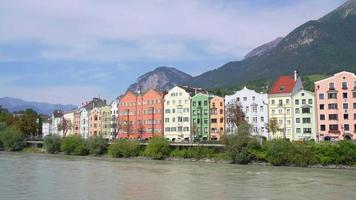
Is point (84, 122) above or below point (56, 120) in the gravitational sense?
below

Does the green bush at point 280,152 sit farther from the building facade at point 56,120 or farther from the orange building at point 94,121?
the building facade at point 56,120

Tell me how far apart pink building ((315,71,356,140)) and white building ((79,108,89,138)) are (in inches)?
3055

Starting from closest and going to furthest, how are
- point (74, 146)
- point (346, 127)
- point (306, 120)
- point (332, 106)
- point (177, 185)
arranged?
1. point (177, 185)
2. point (346, 127)
3. point (332, 106)
4. point (306, 120)
5. point (74, 146)

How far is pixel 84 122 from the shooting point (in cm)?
14850

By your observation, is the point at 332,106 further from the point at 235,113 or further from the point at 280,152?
the point at 280,152

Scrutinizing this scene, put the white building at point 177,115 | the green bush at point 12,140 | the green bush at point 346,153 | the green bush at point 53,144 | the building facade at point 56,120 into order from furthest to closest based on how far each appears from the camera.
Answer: the building facade at point 56,120 → the green bush at point 12,140 → the green bush at point 53,144 → the white building at point 177,115 → the green bush at point 346,153

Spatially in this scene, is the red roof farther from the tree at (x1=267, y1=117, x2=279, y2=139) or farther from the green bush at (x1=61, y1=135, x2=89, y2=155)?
the green bush at (x1=61, y1=135, x2=89, y2=155)

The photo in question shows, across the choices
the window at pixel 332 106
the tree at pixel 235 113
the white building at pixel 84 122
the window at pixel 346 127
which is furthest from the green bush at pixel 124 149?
the white building at pixel 84 122

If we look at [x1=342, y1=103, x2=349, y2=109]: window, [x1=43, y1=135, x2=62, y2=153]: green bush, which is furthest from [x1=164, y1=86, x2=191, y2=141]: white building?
[x1=342, y1=103, x2=349, y2=109]: window

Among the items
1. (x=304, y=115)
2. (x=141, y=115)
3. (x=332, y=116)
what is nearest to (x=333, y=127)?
(x=332, y=116)

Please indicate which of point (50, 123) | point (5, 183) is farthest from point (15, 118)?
point (5, 183)

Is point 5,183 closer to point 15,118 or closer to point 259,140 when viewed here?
point 259,140

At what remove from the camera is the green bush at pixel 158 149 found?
294ft

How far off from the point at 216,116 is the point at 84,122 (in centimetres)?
5634
